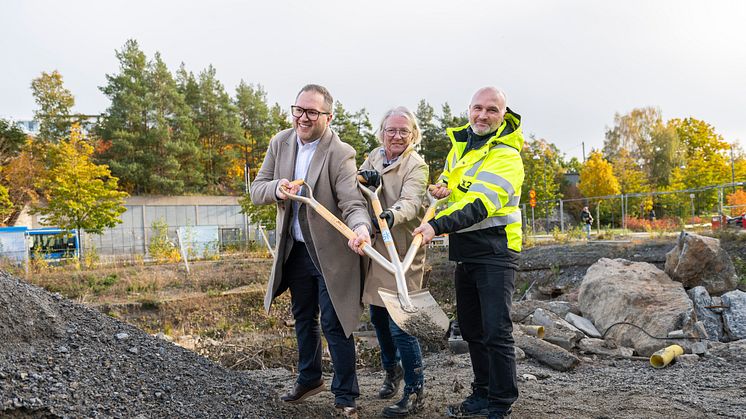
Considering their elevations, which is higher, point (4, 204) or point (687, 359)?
point (4, 204)

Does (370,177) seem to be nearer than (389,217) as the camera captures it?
No

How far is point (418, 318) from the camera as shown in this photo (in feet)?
11.1

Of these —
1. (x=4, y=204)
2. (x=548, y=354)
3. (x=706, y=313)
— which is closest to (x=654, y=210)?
(x=706, y=313)

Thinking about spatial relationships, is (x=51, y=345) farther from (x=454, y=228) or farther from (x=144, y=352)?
(x=454, y=228)

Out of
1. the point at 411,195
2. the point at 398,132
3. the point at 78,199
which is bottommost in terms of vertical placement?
the point at 411,195

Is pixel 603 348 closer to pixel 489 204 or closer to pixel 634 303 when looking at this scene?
pixel 634 303

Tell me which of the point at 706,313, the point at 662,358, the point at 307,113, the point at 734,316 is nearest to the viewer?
the point at 307,113

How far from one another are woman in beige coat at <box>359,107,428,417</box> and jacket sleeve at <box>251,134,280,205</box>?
0.57 metres

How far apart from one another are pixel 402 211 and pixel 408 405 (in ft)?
4.01

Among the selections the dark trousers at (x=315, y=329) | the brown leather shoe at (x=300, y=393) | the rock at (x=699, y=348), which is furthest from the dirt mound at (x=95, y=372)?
the rock at (x=699, y=348)

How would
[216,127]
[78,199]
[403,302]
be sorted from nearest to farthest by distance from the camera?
[403,302] < [78,199] < [216,127]

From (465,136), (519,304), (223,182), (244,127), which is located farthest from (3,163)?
(465,136)

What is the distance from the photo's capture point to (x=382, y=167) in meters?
4.06

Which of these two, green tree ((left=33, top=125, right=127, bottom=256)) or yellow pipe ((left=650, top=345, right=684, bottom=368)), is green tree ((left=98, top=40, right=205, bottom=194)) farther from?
yellow pipe ((left=650, top=345, right=684, bottom=368))
